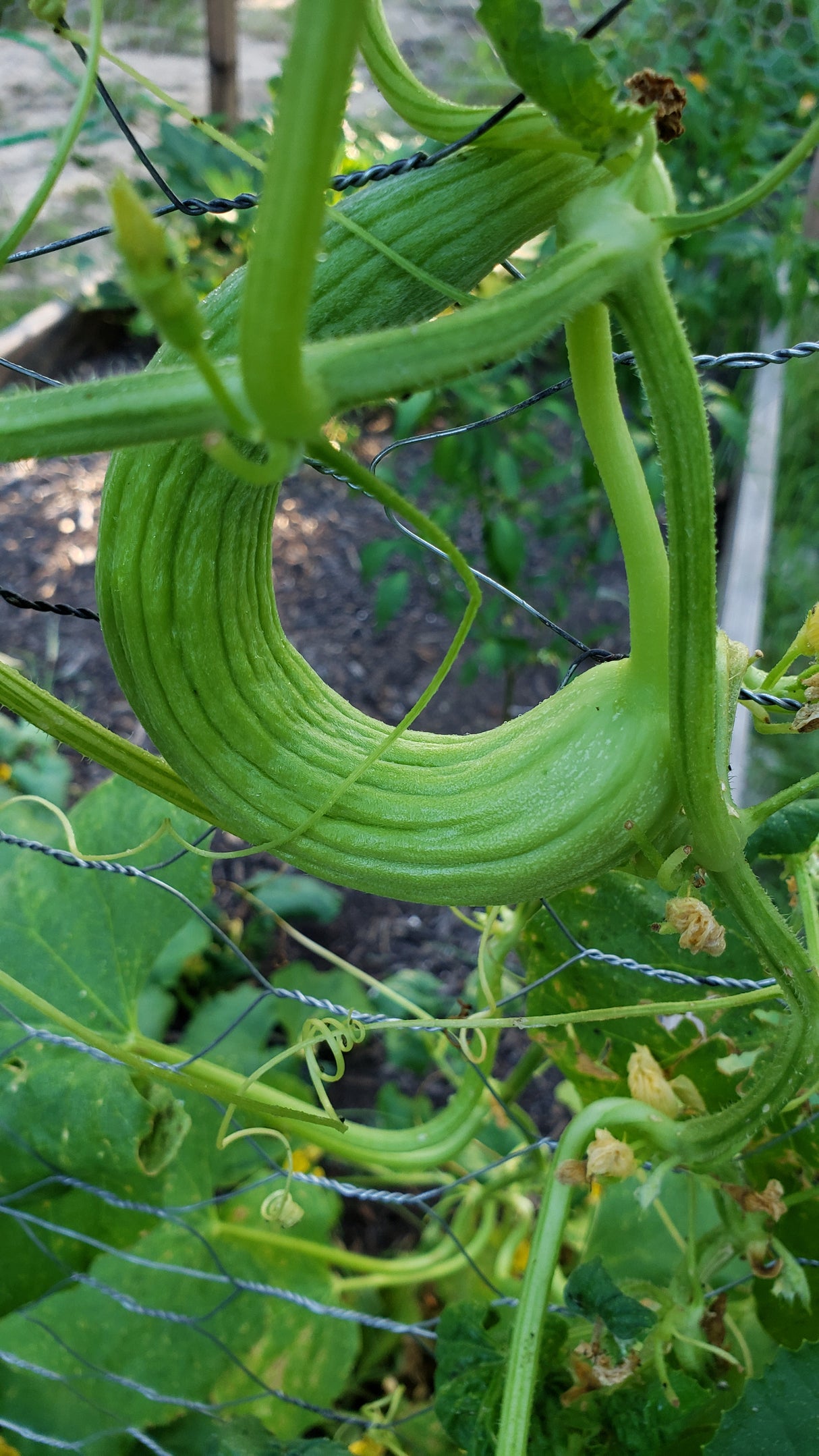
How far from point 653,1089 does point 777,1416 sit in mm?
285

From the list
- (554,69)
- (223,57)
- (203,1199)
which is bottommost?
(203,1199)

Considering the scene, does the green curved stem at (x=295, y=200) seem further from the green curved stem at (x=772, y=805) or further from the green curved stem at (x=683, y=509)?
the green curved stem at (x=772, y=805)

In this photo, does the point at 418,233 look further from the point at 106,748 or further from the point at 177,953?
the point at 177,953

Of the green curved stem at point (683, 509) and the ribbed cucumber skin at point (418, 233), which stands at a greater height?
the ribbed cucumber skin at point (418, 233)

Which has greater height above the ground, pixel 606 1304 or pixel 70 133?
pixel 70 133

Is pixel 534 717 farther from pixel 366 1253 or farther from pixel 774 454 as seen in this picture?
pixel 774 454

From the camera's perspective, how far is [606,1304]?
36.7 inches

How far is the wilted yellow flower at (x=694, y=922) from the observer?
736mm

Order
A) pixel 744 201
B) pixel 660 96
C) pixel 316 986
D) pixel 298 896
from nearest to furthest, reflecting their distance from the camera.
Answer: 1. pixel 744 201
2. pixel 660 96
3. pixel 316 986
4. pixel 298 896

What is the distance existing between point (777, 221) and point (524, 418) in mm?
2239

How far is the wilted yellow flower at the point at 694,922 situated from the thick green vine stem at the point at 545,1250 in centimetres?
24

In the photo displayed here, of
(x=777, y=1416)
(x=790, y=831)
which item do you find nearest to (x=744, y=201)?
(x=790, y=831)

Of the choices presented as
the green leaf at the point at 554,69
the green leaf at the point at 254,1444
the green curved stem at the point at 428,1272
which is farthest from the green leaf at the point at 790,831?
the green curved stem at the point at 428,1272

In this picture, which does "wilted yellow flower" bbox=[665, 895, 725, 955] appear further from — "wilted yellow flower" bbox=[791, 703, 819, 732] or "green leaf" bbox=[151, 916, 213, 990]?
"green leaf" bbox=[151, 916, 213, 990]
